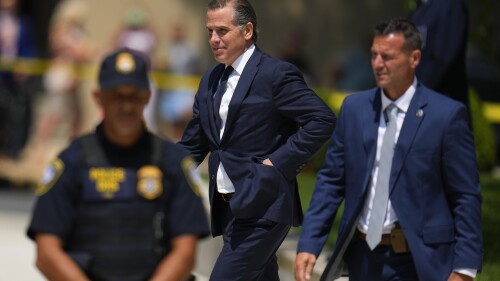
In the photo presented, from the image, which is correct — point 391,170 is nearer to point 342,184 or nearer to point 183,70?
point 342,184

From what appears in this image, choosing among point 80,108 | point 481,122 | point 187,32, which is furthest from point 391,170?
point 187,32

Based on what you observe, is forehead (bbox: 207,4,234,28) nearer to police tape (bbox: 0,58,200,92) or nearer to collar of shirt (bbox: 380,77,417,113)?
collar of shirt (bbox: 380,77,417,113)

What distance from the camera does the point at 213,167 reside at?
6219mm

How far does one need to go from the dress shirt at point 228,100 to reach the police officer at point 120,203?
5.08 feet

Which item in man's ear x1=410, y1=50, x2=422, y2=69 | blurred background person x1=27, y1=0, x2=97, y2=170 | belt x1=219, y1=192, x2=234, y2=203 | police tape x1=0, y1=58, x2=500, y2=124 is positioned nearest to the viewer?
man's ear x1=410, y1=50, x2=422, y2=69

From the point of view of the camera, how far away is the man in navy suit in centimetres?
569

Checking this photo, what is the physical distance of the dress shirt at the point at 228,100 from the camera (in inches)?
243

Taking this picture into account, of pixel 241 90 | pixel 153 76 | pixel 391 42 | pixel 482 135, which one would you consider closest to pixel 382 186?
pixel 391 42

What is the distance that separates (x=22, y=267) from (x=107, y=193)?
6343 mm

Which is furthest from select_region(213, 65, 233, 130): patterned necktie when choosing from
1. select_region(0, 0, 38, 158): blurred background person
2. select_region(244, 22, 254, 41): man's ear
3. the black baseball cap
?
select_region(0, 0, 38, 158): blurred background person

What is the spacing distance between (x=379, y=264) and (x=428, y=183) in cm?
41

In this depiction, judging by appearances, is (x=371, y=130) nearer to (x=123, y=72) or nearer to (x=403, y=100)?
(x=403, y=100)

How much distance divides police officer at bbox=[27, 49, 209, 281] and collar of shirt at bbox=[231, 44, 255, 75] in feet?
5.18

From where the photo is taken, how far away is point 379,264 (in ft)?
19.1
